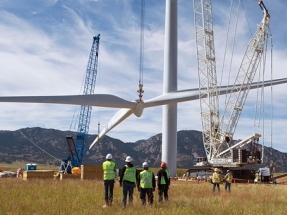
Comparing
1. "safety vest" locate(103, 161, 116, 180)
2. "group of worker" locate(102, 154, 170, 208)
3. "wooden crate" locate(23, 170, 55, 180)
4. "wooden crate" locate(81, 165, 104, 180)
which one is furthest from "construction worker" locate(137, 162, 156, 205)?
"wooden crate" locate(81, 165, 104, 180)

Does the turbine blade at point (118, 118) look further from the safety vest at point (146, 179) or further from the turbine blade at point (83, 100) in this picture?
the safety vest at point (146, 179)

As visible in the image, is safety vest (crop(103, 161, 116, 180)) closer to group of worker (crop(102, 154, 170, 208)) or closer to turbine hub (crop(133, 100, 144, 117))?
group of worker (crop(102, 154, 170, 208))

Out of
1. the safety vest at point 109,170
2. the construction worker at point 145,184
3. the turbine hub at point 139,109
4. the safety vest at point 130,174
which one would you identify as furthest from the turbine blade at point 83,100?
the safety vest at point 130,174

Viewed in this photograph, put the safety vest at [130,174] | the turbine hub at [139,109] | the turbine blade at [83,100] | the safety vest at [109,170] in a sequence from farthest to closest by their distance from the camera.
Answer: the turbine hub at [139,109], the turbine blade at [83,100], the safety vest at [109,170], the safety vest at [130,174]

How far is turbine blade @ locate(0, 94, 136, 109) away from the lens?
3897 cm

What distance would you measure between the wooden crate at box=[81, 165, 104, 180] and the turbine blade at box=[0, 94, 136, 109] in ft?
22.7

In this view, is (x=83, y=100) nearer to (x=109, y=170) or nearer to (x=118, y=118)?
(x=118, y=118)

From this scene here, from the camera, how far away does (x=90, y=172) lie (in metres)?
47.0

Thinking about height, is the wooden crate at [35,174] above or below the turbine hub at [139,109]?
below

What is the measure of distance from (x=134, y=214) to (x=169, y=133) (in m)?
42.7

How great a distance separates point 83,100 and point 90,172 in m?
8.15

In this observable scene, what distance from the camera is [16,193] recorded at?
2359 centimetres

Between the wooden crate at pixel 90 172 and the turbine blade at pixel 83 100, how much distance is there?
22.7 feet

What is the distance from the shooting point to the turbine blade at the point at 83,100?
3897 centimetres
